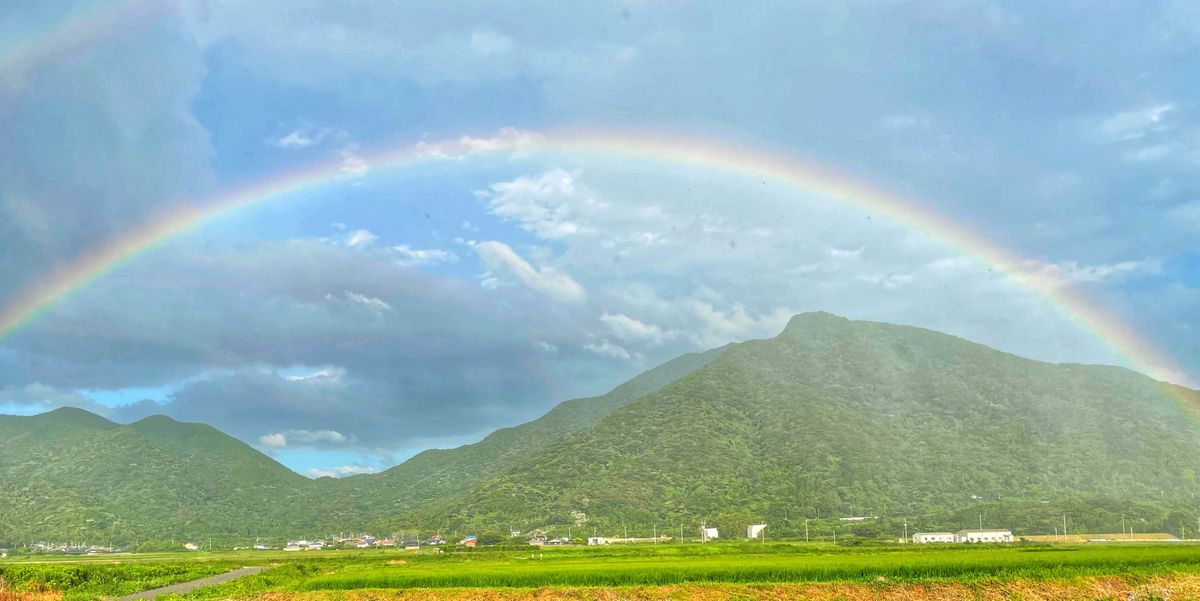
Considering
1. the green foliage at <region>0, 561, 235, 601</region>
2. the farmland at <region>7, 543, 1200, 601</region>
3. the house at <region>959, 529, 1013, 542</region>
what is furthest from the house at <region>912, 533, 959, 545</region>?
the green foliage at <region>0, 561, 235, 601</region>

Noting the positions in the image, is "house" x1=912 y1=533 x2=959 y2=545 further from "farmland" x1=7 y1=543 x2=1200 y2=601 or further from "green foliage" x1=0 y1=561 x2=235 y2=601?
"green foliage" x1=0 y1=561 x2=235 y2=601

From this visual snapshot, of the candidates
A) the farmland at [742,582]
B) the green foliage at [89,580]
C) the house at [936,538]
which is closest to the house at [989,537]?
the house at [936,538]

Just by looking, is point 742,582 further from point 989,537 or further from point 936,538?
point 989,537

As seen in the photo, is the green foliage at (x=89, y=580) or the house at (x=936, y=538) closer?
the green foliage at (x=89, y=580)

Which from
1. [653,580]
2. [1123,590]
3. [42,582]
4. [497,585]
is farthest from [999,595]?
[42,582]

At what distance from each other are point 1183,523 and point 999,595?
157 meters

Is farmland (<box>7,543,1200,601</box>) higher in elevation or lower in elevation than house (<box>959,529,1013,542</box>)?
higher

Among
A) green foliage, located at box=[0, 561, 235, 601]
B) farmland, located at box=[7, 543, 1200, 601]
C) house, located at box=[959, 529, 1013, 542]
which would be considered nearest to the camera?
farmland, located at box=[7, 543, 1200, 601]

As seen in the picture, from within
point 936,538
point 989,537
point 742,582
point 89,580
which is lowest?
point 936,538

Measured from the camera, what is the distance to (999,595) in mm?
44156

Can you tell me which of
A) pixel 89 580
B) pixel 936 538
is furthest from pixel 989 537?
pixel 89 580

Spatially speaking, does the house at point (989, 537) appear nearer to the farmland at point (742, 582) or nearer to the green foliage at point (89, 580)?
the farmland at point (742, 582)

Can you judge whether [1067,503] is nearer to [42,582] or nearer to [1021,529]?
[1021,529]

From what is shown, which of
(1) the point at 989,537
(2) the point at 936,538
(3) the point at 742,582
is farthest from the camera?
(2) the point at 936,538
